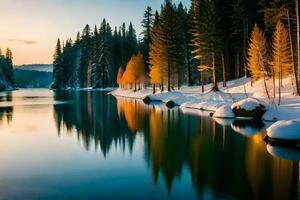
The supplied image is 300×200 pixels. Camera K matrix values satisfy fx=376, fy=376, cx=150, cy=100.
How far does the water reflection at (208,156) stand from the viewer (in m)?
10.7

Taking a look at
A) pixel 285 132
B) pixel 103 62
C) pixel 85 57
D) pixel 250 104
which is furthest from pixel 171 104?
pixel 85 57

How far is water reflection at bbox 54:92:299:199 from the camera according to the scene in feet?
35.1

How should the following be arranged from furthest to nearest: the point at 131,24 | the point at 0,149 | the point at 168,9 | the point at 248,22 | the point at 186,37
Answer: the point at 131,24 → the point at 186,37 → the point at 168,9 → the point at 248,22 → the point at 0,149

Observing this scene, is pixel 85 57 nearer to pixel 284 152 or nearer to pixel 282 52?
pixel 282 52

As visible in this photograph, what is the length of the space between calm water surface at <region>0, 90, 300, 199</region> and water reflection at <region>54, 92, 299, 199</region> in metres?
0.03

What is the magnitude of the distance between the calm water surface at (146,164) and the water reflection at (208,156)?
28 mm

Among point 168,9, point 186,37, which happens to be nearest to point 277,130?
point 168,9

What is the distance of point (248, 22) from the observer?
49.2 meters

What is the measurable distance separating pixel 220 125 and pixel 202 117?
4.83m

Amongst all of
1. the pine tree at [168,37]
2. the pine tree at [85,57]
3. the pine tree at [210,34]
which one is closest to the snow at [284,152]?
the pine tree at [210,34]

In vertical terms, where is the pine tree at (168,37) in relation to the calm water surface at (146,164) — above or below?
above

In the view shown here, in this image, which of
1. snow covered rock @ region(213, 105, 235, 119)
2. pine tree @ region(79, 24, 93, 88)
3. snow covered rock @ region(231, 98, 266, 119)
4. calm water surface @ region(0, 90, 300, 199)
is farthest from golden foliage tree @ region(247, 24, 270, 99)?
pine tree @ region(79, 24, 93, 88)

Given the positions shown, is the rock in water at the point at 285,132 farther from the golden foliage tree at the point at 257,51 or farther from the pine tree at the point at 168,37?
the pine tree at the point at 168,37

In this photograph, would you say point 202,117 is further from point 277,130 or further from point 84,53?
point 84,53
